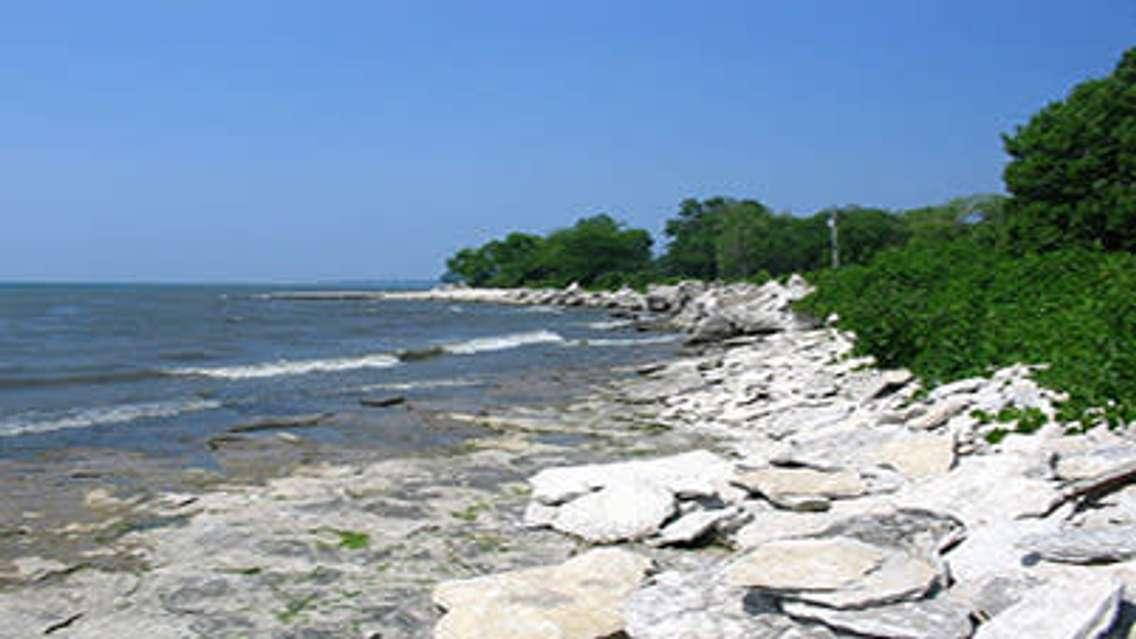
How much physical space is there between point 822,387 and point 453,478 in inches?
214

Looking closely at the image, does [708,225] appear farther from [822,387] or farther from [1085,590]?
[1085,590]

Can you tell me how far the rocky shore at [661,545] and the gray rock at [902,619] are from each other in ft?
0.04

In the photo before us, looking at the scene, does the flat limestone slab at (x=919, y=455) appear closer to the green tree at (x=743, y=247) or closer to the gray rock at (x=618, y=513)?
the gray rock at (x=618, y=513)

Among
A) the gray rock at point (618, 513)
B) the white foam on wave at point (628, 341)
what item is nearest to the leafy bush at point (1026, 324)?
the gray rock at point (618, 513)

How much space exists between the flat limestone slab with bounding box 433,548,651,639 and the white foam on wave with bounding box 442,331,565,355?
1914cm

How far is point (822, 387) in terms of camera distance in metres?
11.6

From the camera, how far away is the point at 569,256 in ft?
285

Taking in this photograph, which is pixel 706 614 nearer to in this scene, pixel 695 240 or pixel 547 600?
pixel 547 600

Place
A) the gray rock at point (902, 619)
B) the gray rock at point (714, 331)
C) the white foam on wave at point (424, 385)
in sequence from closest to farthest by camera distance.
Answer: the gray rock at point (902, 619) → the white foam on wave at point (424, 385) → the gray rock at point (714, 331)

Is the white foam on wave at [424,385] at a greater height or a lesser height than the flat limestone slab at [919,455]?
lesser

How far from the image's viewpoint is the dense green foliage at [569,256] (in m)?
86.2

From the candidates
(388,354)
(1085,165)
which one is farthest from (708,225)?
(388,354)

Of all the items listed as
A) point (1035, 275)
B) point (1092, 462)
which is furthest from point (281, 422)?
point (1035, 275)

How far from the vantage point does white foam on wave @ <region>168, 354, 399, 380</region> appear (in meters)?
18.8
